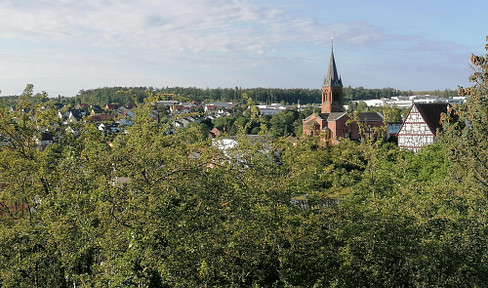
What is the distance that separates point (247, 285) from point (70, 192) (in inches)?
150

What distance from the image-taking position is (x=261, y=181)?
29.3ft

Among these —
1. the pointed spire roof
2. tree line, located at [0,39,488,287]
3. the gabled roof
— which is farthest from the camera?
the pointed spire roof

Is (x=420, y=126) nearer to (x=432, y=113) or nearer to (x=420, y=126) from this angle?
(x=420, y=126)

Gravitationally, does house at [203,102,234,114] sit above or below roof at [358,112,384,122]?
above

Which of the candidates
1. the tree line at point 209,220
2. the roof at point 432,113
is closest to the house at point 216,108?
the roof at point 432,113

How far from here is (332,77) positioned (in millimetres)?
68938

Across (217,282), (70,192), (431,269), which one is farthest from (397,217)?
(70,192)

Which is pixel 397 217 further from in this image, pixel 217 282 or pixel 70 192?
pixel 70 192

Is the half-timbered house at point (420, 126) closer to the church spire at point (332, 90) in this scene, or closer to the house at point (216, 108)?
the church spire at point (332, 90)

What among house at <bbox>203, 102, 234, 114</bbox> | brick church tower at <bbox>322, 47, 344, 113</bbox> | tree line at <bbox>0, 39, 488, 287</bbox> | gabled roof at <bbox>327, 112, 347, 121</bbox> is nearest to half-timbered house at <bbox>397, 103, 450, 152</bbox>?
gabled roof at <bbox>327, 112, 347, 121</bbox>

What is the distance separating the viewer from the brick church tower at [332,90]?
68.8 meters

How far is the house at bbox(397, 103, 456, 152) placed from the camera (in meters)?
45.9

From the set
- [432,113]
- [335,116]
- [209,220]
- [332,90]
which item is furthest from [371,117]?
[209,220]

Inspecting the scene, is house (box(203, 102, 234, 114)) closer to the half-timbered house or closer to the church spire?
the church spire
